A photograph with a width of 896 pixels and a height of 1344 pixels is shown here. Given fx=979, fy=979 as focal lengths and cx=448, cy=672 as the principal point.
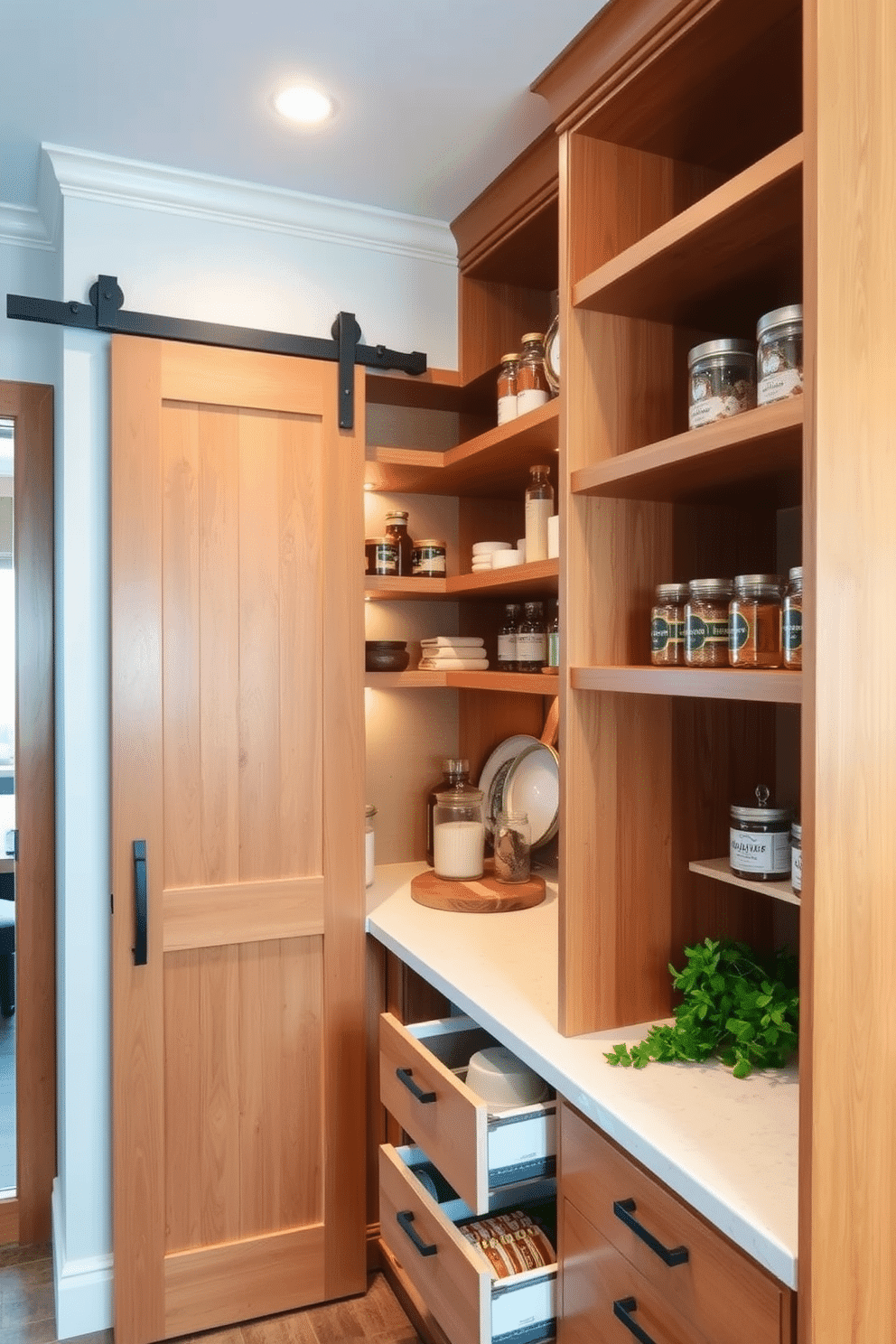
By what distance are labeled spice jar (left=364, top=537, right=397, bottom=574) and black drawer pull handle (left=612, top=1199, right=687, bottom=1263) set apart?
1.47 meters

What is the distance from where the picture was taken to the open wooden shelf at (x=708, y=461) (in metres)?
1.20

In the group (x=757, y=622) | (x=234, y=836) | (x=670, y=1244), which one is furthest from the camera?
(x=234, y=836)

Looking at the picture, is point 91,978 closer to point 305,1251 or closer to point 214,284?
point 305,1251

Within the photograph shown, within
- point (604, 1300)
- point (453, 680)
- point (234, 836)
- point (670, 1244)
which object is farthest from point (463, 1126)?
point (453, 680)

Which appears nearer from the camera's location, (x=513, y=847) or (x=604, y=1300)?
(x=604, y=1300)

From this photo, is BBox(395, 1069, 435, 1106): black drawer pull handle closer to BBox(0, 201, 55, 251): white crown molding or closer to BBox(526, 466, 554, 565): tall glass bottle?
BBox(526, 466, 554, 565): tall glass bottle

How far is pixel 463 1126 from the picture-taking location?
5.25ft

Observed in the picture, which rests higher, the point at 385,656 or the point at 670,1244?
the point at 385,656

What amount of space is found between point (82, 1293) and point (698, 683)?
1876mm

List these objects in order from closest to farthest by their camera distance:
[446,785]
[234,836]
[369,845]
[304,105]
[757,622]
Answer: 1. [757,622]
2. [304,105]
3. [234,836]
4. [369,845]
5. [446,785]

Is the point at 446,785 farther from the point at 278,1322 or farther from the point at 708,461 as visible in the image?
the point at 708,461

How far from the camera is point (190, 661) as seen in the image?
2090 millimetres

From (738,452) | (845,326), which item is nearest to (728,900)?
(738,452)

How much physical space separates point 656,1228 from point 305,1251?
1216 millimetres
